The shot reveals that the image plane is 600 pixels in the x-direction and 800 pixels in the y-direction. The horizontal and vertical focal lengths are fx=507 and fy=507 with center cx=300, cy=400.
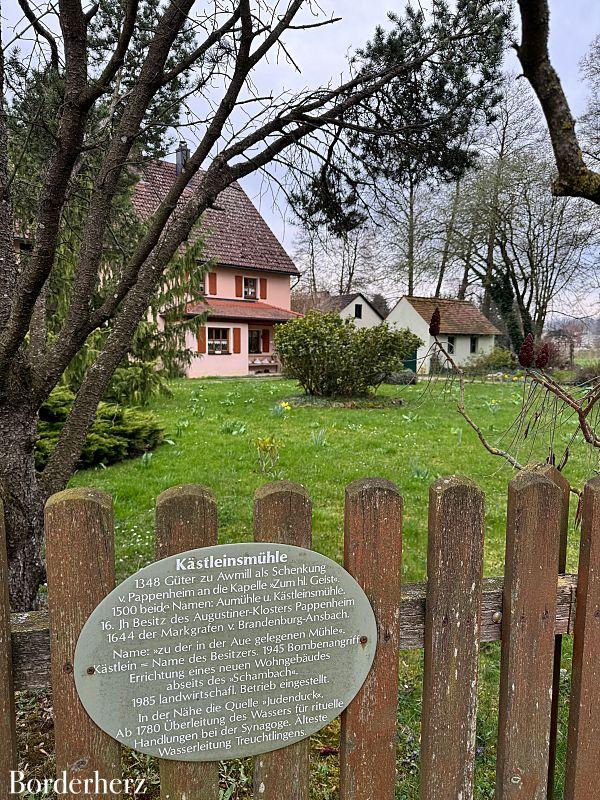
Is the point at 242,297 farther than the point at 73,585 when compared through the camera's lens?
Yes

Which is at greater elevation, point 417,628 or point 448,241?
point 448,241

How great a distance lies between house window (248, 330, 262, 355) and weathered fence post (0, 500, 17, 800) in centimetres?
2395

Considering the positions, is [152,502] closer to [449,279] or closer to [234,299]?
[234,299]

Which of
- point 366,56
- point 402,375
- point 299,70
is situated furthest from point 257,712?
point 402,375

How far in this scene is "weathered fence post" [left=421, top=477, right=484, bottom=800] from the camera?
47.9 inches

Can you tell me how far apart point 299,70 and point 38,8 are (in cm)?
119

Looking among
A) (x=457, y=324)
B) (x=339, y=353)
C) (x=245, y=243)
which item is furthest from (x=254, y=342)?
(x=339, y=353)

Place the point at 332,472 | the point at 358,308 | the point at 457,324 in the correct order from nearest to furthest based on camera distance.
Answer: the point at 332,472 → the point at 457,324 → the point at 358,308

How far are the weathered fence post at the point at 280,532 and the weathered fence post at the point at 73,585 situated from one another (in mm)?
328

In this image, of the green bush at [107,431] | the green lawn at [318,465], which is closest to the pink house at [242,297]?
the green lawn at [318,465]

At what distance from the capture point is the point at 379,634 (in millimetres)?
1244

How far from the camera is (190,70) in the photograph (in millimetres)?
3029

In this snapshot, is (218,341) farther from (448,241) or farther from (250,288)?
(448,241)

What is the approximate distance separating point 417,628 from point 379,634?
0.35ft
